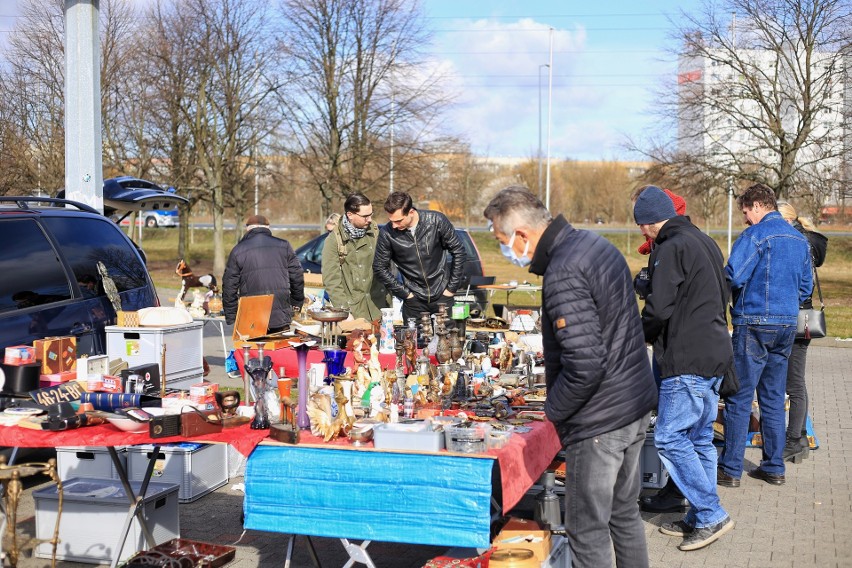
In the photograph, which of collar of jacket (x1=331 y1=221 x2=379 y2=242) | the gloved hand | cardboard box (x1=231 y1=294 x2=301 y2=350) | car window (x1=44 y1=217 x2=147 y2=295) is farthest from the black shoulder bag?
car window (x1=44 y1=217 x2=147 y2=295)

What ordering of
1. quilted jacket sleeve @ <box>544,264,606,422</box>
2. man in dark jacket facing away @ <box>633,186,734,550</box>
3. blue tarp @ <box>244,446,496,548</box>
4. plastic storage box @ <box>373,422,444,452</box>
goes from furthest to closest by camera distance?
man in dark jacket facing away @ <box>633,186,734,550</box> → plastic storage box @ <box>373,422,444,452</box> → blue tarp @ <box>244,446,496,548</box> → quilted jacket sleeve @ <box>544,264,606,422</box>

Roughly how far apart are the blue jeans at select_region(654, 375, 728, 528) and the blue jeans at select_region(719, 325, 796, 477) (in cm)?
103

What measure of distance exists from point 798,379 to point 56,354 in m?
5.44

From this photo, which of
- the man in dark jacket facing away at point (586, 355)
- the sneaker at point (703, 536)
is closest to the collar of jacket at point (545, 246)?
the man in dark jacket facing away at point (586, 355)

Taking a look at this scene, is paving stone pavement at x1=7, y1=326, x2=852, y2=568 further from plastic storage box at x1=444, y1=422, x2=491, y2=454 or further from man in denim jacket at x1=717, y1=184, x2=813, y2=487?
plastic storage box at x1=444, y1=422, x2=491, y2=454

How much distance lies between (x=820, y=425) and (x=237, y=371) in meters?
5.65

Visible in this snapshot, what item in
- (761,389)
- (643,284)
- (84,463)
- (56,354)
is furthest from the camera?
(761,389)

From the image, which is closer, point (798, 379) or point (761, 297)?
point (761, 297)

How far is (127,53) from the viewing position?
23.6m

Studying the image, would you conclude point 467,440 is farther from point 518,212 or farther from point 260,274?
point 260,274

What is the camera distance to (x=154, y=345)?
6.27m

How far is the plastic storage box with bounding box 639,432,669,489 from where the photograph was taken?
6.39 metres

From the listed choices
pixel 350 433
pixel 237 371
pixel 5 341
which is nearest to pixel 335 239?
pixel 237 371

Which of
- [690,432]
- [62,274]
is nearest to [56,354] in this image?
[62,274]
